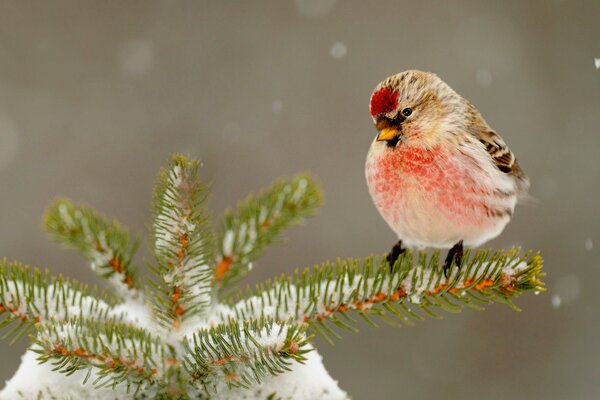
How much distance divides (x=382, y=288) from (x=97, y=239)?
611mm

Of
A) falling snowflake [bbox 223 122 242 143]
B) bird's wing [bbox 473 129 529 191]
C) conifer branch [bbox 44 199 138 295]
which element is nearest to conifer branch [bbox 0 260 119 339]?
conifer branch [bbox 44 199 138 295]

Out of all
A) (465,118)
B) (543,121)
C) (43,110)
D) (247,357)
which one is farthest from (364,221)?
(247,357)

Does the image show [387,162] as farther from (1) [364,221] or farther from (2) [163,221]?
(1) [364,221]

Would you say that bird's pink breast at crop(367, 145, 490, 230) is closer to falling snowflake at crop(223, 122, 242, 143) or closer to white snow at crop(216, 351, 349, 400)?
white snow at crop(216, 351, 349, 400)

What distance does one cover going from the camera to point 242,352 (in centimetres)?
107

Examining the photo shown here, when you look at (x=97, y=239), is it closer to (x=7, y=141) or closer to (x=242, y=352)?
(x=242, y=352)

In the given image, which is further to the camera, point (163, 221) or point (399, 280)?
point (399, 280)

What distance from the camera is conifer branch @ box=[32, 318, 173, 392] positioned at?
103 centimetres

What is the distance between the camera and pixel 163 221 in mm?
1208

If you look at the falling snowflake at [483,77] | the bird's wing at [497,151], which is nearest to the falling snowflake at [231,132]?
the falling snowflake at [483,77]

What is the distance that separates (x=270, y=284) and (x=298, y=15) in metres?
4.13

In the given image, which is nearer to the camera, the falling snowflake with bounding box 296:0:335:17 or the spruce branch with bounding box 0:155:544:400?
the spruce branch with bounding box 0:155:544:400

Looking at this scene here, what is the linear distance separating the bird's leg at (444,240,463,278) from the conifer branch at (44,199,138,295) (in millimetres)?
650

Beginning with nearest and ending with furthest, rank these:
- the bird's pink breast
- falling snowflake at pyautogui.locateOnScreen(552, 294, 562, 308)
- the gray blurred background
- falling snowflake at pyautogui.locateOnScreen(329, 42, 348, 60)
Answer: the bird's pink breast
falling snowflake at pyautogui.locateOnScreen(552, 294, 562, 308)
the gray blurred background
falling snowflake at pyautogui.locateOnScreen(329, 42, 348, 60)
